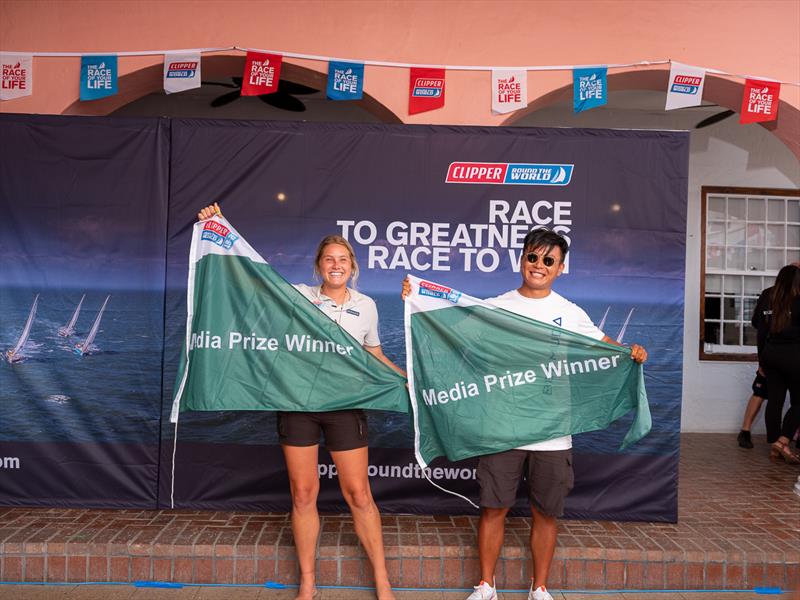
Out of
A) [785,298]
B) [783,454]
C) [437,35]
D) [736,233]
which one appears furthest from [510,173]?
[736,233]

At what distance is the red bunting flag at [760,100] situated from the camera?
198 inches

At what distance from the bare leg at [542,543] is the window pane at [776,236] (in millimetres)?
5649

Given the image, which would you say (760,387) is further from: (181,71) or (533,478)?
(181,71)

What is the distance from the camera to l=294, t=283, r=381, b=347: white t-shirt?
11.5 ft

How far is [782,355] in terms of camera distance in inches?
236

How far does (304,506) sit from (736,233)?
622 cm

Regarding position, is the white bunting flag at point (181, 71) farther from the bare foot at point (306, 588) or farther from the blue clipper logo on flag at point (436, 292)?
the bare foot at point (306, 588)

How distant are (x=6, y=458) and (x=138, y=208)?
1743mm

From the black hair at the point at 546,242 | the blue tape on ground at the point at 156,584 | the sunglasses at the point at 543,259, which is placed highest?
the black hair at the point at 546,242

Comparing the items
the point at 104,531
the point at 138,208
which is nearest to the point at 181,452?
the point at 104,531

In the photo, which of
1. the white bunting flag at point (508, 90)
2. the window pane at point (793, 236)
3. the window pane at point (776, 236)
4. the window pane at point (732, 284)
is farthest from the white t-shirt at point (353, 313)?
the window pane at point (793, 236)

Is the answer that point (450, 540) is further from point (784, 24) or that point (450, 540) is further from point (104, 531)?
point (784, 24)

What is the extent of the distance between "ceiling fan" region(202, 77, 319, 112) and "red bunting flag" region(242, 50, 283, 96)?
1.50m

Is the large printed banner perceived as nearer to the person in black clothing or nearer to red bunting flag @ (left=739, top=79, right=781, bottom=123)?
red bunting flag @ (left=739, top=79, right=781, bottom=123)
